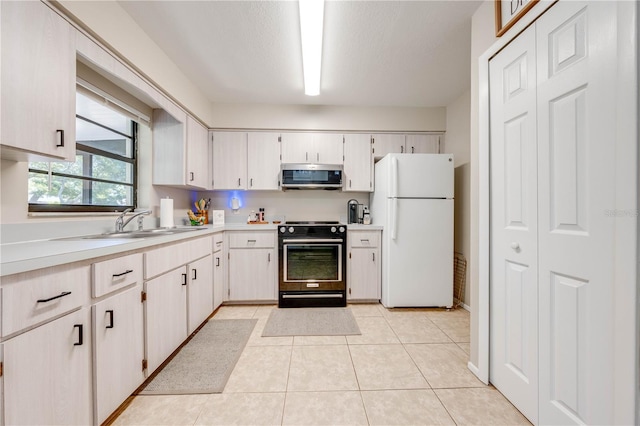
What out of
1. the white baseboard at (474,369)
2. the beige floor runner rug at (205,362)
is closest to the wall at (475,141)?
the white baseboard at (474,369)

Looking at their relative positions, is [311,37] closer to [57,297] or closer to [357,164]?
[357,164]

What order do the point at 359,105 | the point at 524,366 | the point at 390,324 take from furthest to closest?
the point at 359,105, the point at 390,324, the point at 524,366

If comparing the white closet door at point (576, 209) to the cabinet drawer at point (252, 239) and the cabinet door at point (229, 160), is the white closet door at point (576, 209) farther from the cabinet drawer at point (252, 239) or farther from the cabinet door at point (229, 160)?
the cabinet door at point (229, 160)

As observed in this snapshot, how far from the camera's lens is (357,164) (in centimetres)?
354

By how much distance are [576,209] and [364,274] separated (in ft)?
7.55

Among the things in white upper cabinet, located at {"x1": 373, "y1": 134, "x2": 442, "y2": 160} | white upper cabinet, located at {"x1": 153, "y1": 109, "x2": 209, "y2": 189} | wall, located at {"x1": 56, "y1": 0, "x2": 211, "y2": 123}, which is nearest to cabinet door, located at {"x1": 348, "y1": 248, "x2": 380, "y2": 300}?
white upper cabinet, located at {"x1": 373, "y1": 134, "x2": 442, "y2": 160}

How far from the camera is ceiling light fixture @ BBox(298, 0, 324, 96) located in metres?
1.63

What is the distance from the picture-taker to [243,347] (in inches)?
85.3

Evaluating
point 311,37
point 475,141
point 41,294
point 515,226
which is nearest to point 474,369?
point 515,226

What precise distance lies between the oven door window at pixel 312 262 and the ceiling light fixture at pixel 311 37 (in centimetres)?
189

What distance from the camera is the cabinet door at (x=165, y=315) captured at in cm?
167

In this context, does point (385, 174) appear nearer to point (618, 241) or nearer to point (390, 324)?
point (390, 324)

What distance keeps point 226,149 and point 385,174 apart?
219 cm

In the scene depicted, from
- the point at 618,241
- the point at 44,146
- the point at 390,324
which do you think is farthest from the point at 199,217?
the point at 618,241
